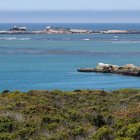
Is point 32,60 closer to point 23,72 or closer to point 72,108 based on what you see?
point 23,72

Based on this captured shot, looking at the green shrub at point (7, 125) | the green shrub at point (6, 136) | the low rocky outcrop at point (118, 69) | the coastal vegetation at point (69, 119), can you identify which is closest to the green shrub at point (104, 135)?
the coastal vegetation at point (69, 119)

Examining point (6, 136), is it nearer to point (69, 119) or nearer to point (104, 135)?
point (104, 135)

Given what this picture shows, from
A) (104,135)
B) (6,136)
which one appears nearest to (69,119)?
(104,135)

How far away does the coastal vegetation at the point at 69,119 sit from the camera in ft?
61.3

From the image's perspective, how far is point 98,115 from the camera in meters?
22.6

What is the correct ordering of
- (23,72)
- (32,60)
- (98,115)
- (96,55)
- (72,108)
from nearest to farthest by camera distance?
1. (98,115)
2. (72,108)
3. (23,72)
4. (32,60)
5. (96,55)

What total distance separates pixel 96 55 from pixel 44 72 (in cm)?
2806

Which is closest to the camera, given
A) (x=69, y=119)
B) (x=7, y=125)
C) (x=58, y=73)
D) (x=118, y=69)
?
(x=7, y=125)

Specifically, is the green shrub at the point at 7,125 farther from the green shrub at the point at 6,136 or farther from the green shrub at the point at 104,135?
the green shrub at the point at 104,135

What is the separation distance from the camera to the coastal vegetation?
61.3ft

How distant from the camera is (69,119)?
22.6m

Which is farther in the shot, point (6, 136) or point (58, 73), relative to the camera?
point (58, 73)

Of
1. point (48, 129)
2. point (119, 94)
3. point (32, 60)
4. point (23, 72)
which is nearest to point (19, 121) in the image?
point (48, 129)

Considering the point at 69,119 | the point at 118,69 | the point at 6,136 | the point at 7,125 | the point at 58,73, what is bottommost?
the point at 58,73
